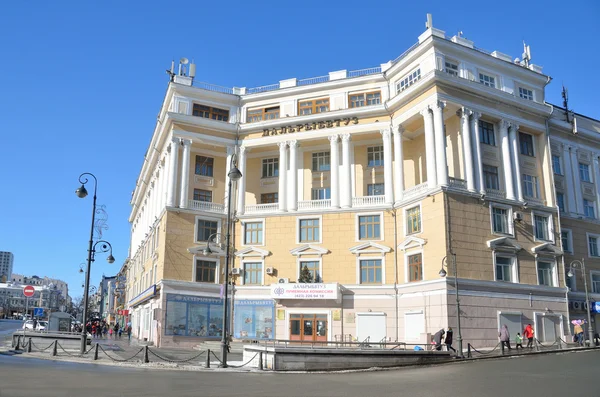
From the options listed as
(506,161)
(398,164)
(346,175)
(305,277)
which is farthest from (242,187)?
(506,161)

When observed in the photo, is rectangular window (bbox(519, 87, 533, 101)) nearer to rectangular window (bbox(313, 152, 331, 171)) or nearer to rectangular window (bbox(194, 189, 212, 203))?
rectangular window (bbox(313, 152, 331, 171))

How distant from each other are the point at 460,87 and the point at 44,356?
2989cm

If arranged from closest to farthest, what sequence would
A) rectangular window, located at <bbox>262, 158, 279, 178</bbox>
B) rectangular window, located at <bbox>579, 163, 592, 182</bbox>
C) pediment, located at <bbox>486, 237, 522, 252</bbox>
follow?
pediment, located at <bbox>486, 237, 522, 252</bbox>
rectangular window, located at <bbox>579, 163, 592, 182</bbox>
rectangular window, located at <bbox>262, 158, 279, 178</bbox>

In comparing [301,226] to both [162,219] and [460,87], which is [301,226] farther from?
[460,87]

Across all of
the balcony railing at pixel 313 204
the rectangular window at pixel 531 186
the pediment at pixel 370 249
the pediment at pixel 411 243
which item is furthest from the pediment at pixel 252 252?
the rectangular window at pixel 531 186

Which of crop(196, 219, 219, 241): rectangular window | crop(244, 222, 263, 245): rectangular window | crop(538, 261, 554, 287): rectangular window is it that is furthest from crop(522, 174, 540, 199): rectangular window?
crop(196, 219, 219, 241): rectangular window

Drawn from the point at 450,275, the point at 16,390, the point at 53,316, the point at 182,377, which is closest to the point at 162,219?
the point at 53,316

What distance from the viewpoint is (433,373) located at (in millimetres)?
18594

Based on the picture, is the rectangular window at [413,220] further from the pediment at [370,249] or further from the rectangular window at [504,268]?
the rectangular window at [504,268]

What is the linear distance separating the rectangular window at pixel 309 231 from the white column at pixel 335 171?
6.60ft

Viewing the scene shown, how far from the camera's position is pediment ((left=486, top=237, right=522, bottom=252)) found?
112 ft

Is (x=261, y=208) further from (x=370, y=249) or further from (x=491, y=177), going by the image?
(x=491, y=177)

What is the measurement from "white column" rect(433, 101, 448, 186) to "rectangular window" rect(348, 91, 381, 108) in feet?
21.4

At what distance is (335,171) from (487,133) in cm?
1155
